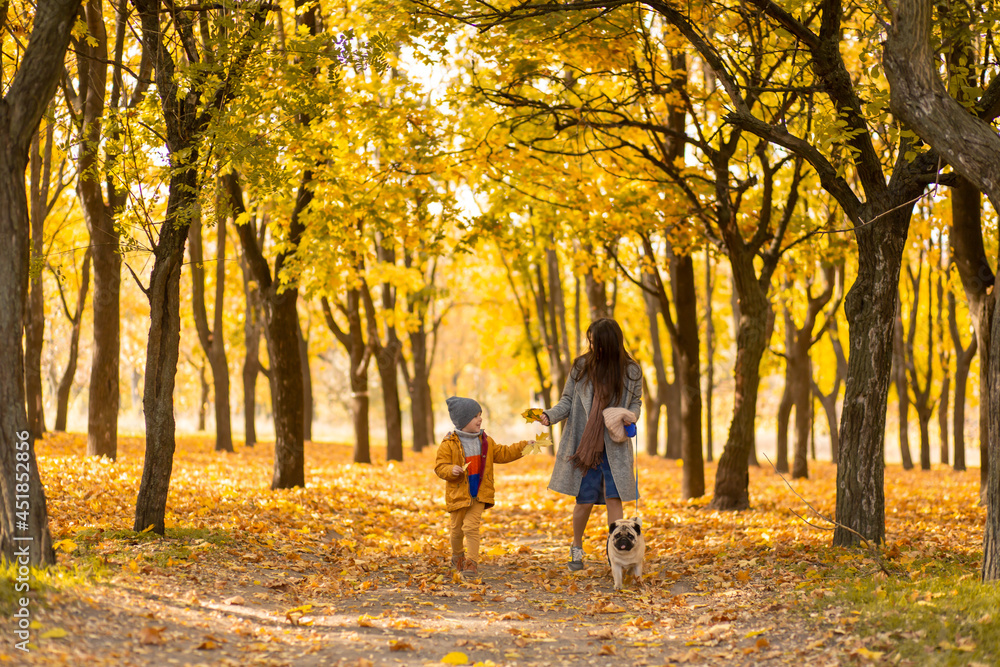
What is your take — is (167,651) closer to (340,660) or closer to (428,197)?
(340,660)

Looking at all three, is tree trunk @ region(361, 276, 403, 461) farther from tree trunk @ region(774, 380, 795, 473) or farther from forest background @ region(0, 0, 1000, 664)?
tree trunk @ region(774, 380, 795, 473)

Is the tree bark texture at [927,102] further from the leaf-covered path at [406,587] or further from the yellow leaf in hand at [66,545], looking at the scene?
the yellow leaf in hand at [66,545]

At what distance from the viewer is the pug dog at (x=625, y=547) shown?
6.15 meters

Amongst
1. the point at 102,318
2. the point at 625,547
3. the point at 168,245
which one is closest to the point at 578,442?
the point at 625,547

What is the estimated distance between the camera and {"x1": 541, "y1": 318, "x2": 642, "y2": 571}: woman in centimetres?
674

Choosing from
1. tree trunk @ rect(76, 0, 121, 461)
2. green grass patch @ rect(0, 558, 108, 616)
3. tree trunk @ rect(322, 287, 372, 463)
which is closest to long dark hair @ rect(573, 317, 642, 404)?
green grass patch @ rect(0, 558, 108, 616)

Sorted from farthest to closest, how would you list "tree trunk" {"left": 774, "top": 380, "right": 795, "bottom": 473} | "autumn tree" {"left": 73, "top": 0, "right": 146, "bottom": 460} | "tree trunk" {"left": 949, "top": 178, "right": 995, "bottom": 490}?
"tree trunk" {"left": 774, "top": 380, "right": 795, "bottom": 473} → "autumn tree" {"left": 73, "top": 0, "right": 146, "bottom": 460} → "tree trunk" {"left": 949, "top": 178, "right": 995, "bottom": 490}

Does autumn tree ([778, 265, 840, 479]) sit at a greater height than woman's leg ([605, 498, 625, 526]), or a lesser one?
greater

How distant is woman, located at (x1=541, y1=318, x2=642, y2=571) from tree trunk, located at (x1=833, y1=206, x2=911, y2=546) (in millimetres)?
1870

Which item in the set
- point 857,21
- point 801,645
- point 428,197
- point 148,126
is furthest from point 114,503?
point 857,21

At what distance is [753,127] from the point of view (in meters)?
6.75

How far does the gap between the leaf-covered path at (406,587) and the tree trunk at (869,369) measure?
0.45 m

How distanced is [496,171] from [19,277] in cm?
693

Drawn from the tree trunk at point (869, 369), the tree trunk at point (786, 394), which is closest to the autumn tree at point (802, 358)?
the tree trunk at point (786, 394)
